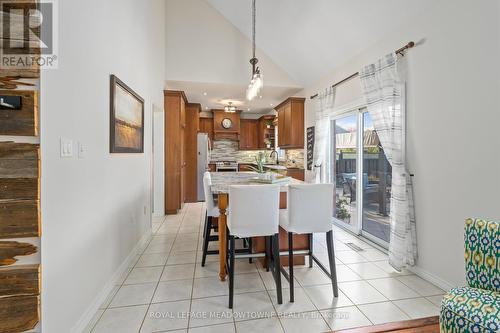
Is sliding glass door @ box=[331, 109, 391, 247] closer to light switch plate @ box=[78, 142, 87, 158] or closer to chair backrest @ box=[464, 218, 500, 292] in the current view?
chair backrest @ box=[464, 218, 500, 292]

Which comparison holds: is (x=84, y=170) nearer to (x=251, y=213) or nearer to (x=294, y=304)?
(x=251, y=213)

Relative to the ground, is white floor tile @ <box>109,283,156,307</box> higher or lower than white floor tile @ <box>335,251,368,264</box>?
lower

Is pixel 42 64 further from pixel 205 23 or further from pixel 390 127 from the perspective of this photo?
pixel 205 23

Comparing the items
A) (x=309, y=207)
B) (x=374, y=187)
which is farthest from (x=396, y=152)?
(x=309, y=207)

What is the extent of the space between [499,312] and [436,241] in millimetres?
1323

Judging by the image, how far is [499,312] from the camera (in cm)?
110

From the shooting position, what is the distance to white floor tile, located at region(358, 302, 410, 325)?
178 centimetres

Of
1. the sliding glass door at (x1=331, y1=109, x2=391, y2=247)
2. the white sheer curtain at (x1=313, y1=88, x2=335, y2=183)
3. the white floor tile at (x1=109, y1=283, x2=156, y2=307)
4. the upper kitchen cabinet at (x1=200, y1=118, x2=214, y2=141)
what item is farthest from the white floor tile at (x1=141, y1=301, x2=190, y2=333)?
the upper kitchen cabinet at (x1=200, y1=118, x2=214, y2=141)

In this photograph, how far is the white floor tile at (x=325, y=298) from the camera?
77.0 inches

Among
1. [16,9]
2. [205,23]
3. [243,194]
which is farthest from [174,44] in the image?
[243,194]

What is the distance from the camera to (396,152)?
2.54 meters

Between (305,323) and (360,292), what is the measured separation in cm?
73

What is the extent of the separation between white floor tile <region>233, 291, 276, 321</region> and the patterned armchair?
3.76 ft

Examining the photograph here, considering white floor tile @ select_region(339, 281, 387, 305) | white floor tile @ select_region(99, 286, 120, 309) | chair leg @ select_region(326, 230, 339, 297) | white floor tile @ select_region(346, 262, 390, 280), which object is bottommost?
white floor tile @ select_region(339, 281, 387, 305)
